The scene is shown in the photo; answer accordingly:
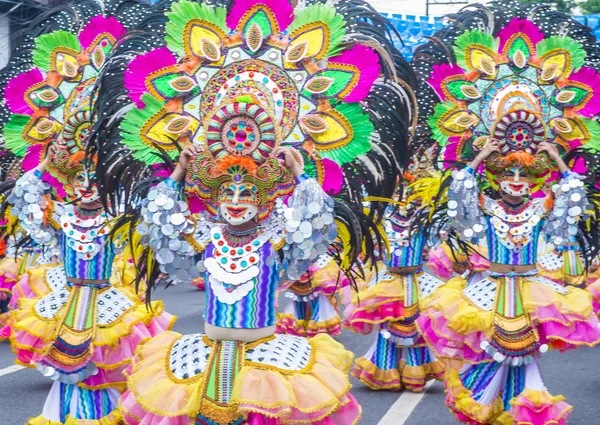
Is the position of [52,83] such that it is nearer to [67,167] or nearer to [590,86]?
[67,167]

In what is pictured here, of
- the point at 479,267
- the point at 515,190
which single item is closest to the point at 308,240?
the point at 515,190

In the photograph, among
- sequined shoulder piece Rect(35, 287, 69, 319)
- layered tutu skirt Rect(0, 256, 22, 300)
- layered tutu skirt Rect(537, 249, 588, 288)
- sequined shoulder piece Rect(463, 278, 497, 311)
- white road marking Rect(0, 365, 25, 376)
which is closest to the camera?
sequined shoulder piece Rect(463, 278, 497, 311)

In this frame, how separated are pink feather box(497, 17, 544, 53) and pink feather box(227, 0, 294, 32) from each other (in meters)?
2.45

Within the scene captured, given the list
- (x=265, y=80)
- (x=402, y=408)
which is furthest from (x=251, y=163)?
(x=402, y=408)

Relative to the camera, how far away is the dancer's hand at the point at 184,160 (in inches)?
189

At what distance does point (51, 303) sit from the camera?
21.5ft

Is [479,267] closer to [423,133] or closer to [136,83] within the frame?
[423,133]

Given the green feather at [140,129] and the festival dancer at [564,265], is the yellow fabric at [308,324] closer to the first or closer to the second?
the festival dancer at [564,265]

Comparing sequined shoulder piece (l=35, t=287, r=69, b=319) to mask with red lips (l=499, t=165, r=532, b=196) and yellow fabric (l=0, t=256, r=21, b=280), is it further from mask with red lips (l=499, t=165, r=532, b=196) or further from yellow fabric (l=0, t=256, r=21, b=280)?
yellow fabric (l=0, t=256, r=21, b=280)

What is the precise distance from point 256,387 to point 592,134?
11.5ft

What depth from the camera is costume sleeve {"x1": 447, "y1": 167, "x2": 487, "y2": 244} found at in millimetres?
6340

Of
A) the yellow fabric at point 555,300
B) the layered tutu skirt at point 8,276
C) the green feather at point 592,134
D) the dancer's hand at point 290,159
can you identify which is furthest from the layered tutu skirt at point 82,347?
the layered tutu skirt at point 8,276

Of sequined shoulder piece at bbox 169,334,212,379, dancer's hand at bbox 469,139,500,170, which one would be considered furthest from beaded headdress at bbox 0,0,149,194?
dancer's hand at bbox 469,139,500,170

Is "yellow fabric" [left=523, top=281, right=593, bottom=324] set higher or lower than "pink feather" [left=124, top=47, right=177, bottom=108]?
lower
